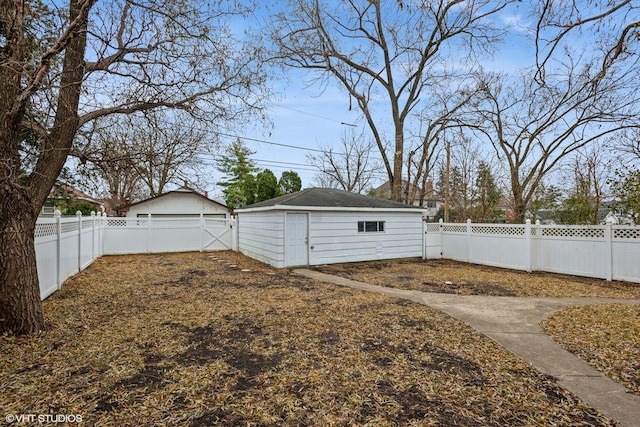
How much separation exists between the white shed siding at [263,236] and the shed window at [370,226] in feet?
9.73

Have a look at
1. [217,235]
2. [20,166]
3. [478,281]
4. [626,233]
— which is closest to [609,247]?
[626,233]

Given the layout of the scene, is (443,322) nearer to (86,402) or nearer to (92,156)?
(86,402)

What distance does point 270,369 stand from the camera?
3.01 m

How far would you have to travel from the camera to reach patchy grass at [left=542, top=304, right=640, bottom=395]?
119 inches

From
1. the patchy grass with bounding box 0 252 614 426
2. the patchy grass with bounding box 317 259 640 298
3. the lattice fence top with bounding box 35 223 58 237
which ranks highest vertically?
the lattice fence top with bounding box 35 223 58 237

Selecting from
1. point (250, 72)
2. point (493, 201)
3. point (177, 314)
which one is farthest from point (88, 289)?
A: point (493, 201)

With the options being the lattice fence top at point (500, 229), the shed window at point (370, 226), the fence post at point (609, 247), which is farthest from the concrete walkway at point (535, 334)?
the lattice fence top at point (500, 229)

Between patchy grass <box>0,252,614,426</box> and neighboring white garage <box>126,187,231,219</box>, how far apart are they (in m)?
14.0

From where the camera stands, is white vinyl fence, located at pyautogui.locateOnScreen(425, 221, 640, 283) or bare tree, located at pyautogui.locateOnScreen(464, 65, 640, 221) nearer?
white vinyl fence, located at pyautogui.locateOnScreen(425, 221, 640, 283)

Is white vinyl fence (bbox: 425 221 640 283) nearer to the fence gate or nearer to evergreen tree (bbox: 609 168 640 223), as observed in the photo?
evergreen tree (bbox: 609 168 640 223)

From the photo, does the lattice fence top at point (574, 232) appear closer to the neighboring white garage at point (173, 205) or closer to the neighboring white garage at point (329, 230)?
the neighboring white garage at point (329, 230)

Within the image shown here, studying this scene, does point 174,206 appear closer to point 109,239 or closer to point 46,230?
point 109,239

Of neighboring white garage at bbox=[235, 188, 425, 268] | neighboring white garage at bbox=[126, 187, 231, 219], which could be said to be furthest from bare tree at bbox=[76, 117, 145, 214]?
neighboring white garage at bbox=[126, 187, 231, 219]

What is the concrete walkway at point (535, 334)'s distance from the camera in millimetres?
2516
